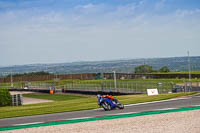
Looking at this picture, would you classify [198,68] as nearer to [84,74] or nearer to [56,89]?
[56,89]

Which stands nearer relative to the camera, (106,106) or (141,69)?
(106,106)

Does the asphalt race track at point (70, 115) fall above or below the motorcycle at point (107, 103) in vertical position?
below

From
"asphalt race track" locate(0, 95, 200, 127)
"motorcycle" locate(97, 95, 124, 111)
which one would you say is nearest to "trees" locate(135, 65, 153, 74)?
"asphalt race track" locate(0, 95, 200, 127)

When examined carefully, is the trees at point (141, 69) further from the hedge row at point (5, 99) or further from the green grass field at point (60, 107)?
the green grass field at point (60, 107)

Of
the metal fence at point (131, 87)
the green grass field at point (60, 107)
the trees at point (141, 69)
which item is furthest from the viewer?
the trees at point (141, 69)

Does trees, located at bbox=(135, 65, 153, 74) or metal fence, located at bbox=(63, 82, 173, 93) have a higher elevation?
trees, located at bbox=(135, 65, 153, 74)

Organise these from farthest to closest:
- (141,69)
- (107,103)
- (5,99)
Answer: (141,69) → (5,99) → (107,103)

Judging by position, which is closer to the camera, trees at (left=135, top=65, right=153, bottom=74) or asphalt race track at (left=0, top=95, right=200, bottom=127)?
asphalt race track at (left=0, top=95, right=200, bottom=127)

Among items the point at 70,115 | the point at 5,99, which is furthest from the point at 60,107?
the point at 5,99

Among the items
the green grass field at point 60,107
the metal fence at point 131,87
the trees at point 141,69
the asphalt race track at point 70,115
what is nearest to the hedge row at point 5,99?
the green grass field at point 60,107

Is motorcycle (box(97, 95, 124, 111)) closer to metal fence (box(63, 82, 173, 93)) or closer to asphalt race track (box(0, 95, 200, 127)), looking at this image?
asphalt race track (box(0, 95, 200, 127))

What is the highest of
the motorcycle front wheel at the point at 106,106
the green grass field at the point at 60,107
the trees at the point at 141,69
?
the trees at the point at 141,69

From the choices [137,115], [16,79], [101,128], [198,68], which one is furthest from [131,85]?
[16,79]

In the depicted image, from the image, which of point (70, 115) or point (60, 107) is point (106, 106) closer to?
point (70, 115)
